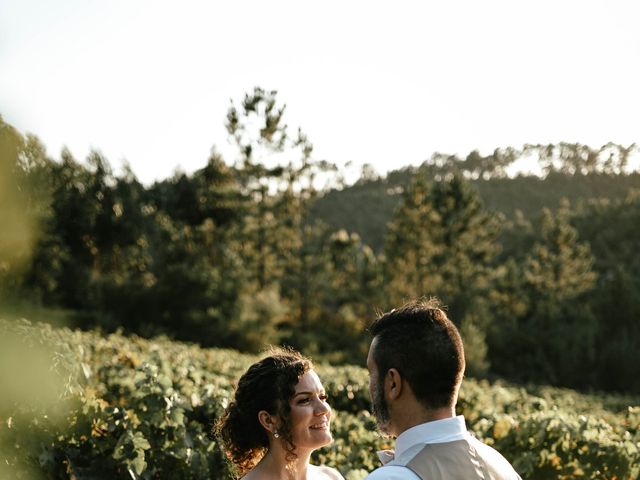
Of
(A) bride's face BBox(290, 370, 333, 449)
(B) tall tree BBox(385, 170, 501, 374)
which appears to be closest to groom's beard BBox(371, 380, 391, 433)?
(A) bride's face BBox(290, 370, 333, 449)

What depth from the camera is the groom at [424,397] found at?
2.05 metres

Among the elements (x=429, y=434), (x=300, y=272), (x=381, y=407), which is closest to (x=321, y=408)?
(x=381, y=407)

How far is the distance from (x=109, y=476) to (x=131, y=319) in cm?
2424

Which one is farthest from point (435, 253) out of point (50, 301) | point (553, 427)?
point (553, 427)

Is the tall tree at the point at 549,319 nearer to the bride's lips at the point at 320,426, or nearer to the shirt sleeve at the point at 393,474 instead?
the bride's lips at the point at 320,426

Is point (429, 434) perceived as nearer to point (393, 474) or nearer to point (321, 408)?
point (393, 474)

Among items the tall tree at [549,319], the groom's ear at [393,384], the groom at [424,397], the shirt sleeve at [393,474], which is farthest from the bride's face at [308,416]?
the tall tree at [549,319]

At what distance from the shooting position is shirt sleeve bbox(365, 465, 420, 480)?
1.89m

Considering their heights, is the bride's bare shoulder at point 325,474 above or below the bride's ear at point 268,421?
below

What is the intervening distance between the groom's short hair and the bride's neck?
1.41 m

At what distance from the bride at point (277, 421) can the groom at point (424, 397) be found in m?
1.22

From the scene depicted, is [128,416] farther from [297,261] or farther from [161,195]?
[161,195]

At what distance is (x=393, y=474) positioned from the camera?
6.25 feet

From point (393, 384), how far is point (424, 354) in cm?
13
